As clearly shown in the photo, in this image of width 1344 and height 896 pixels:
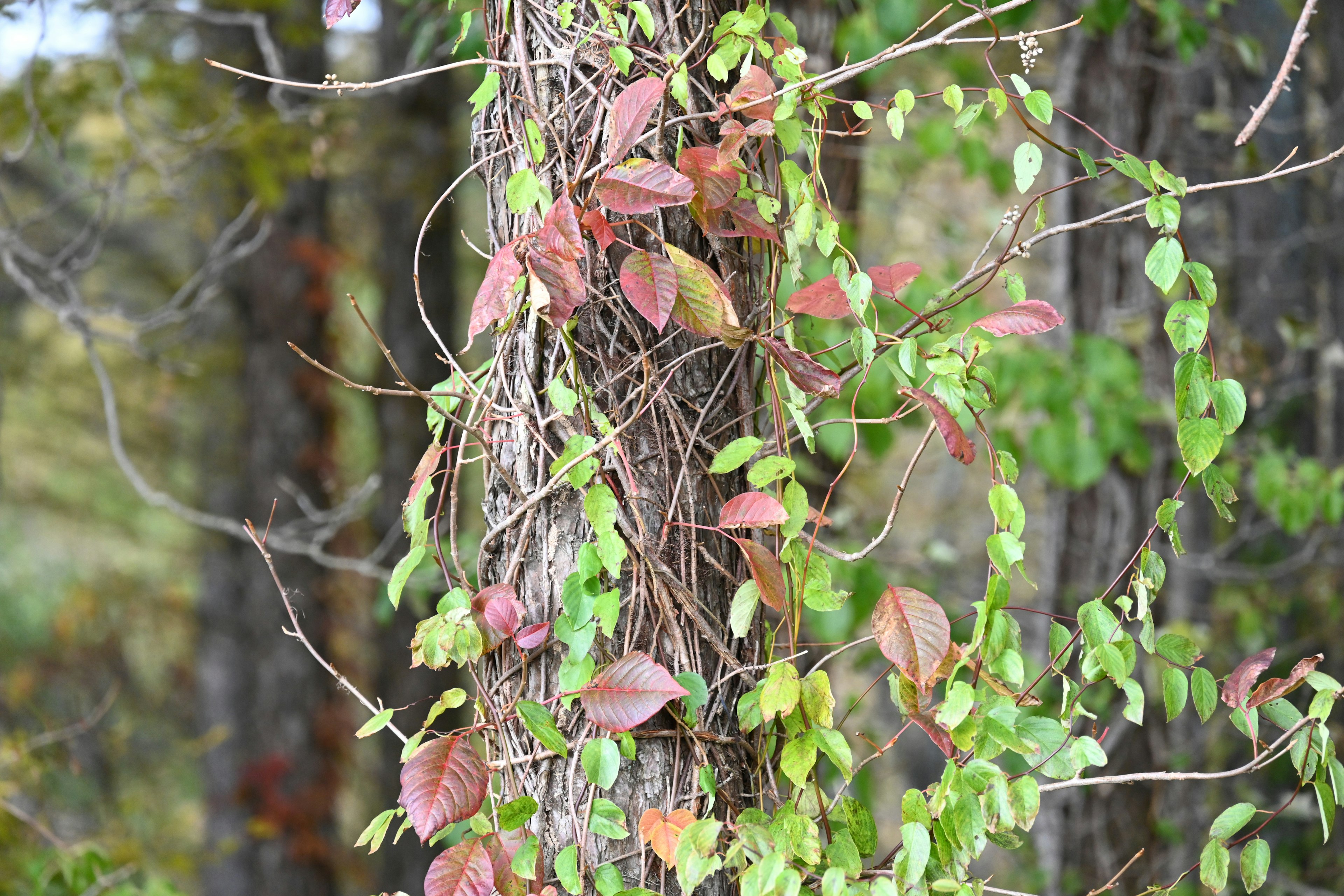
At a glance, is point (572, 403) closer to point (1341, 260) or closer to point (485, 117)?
point (485, 117)

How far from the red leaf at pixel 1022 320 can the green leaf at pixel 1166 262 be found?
0.11m

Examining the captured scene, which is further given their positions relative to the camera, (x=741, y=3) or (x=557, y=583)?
(x=741, y=3)

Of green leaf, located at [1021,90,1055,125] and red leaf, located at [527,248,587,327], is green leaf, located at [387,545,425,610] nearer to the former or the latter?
red leaf, located at [527,248,587,327]

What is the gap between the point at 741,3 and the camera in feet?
4.44

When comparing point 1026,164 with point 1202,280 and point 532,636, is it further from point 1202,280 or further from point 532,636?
point 532,636

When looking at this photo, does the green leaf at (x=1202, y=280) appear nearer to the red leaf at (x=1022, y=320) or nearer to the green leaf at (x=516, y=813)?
the red leaf at (x=1022, y=320)

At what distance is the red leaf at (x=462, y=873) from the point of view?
109 cm

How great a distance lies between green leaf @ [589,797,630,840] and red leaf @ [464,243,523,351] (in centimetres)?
53

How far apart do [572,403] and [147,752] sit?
912 centimetres

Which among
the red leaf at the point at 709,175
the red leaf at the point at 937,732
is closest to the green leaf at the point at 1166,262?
the red leaf at the point at 709,175

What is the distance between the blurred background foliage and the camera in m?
3.09

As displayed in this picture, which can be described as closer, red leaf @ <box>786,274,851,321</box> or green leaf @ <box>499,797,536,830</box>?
green leaf @ <box>499,797,536,830</box>

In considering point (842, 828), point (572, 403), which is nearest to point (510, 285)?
point (572, 403)

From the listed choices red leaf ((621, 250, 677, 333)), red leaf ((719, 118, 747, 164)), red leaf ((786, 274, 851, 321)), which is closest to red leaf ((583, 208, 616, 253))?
red leaf ((621, 250, 677, 333))
